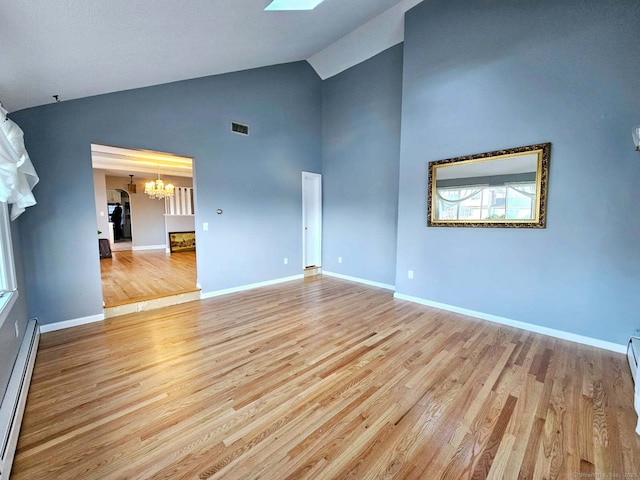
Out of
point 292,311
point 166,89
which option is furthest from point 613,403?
point 166,89

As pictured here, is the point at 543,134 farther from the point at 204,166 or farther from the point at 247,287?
the point at 247,287

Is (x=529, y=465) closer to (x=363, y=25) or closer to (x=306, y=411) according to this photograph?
(x=306, y=411)

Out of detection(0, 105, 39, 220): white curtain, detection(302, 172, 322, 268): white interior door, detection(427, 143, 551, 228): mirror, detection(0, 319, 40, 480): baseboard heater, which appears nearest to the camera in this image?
detection(0, 319, 40, 480): baseboard heater

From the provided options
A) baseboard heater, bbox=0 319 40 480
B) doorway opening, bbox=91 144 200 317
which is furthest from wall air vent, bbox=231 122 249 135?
baseboard heater, bbox=0 319 40 480

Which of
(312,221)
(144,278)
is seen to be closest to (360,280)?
(312,221)

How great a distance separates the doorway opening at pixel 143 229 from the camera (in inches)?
154

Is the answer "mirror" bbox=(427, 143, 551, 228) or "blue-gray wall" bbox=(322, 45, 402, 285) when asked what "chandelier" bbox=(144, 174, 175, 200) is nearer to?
"blue-gray wall" bbox=(322, 45, 402, 285)

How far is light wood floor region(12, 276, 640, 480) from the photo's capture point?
54.0 inches

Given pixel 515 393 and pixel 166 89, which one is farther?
pixel 166 89

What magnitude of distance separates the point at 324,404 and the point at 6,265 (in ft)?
8.95

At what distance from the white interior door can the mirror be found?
2587mm

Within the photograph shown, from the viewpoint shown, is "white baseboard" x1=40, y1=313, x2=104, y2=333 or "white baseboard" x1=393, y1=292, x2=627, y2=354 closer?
"white baseboard" x1=393, y1=292, x2=627, y2=354

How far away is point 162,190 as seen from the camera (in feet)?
25.7

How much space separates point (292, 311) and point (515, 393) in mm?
2424
